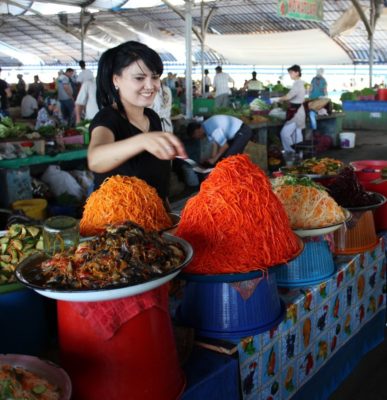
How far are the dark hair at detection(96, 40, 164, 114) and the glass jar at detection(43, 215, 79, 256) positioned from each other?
2.40 ft

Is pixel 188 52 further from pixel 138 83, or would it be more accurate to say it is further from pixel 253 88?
pixel 253 88

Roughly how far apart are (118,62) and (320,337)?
4.45 ft

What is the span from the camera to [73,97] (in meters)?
13.1

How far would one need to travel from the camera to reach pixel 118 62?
1.94 metres

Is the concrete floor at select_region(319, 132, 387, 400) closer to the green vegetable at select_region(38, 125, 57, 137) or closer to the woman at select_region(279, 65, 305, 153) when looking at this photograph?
the green vegetable at select_region(38, 125, 57, 137)

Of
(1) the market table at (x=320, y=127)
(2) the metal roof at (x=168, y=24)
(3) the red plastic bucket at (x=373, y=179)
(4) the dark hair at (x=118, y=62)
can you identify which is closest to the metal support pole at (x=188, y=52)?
(1) the market table at (x=320, y=127)

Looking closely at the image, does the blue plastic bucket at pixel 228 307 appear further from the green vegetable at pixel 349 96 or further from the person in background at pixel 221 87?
the green vegetable at pixel 349 96

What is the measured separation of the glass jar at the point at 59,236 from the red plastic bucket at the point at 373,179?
1.92 metres

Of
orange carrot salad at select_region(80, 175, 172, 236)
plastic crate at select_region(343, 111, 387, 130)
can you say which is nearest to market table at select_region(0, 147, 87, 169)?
orange carrot salad at select_region(80, 175, 172, 236)

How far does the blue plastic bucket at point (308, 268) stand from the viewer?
1.96 meters

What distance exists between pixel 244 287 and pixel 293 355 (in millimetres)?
496

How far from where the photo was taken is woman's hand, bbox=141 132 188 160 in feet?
4.75

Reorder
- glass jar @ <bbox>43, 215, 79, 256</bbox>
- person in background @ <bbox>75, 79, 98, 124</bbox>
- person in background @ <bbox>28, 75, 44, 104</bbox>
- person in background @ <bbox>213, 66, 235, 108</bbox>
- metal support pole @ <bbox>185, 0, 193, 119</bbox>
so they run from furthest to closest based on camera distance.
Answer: person in background @ <bbox>28, 75, 44, 104</bbox> → person in background @ <bbox>213, 66, 235, 108</bbox> → metal support pole @ <bbox>185, 0, 193, 119</bbox> → person in background @ <bbox>75, 79, 98, 124</bbox> → glass jar @ <bbox>43, 215, 79, 256</bbox>

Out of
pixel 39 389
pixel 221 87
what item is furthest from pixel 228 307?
pixel 221 87
